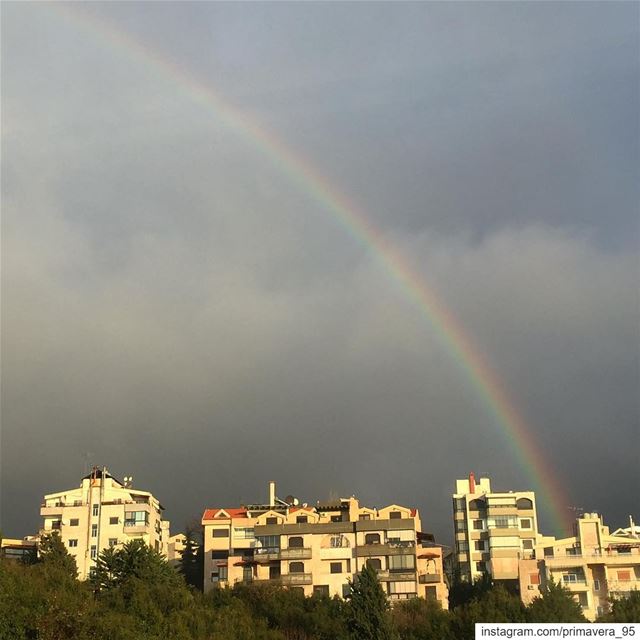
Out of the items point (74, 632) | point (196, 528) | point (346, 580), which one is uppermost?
point (196, 528)

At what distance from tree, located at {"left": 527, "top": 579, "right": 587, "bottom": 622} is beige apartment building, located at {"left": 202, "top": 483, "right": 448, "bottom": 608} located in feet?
69.2

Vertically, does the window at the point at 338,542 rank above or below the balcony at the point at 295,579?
above

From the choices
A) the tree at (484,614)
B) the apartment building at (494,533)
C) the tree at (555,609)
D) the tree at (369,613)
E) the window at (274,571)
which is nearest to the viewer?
the tree at (369,613)

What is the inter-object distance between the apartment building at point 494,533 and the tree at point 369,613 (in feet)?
121

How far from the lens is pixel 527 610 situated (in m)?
68.3

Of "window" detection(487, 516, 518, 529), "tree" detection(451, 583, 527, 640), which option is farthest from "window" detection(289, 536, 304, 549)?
"tree" detection(451, 583, 527, 640)

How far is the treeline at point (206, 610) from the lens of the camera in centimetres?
5547

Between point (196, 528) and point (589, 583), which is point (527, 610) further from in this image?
point (196, 528)

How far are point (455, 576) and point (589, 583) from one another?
55.1ft

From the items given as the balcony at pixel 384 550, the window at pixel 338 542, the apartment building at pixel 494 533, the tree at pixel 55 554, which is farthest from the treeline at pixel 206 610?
the apartment building at pixel 494 533

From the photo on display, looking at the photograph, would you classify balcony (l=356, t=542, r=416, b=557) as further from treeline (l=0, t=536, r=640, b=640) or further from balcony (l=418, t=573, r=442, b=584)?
treeline (l=0, t=536, r=640, b=640)

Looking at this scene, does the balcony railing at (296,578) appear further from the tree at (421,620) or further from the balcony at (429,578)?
the tree at (421,620)

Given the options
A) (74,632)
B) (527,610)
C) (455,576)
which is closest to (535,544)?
(455,576)

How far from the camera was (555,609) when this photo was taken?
66938 millimetres
